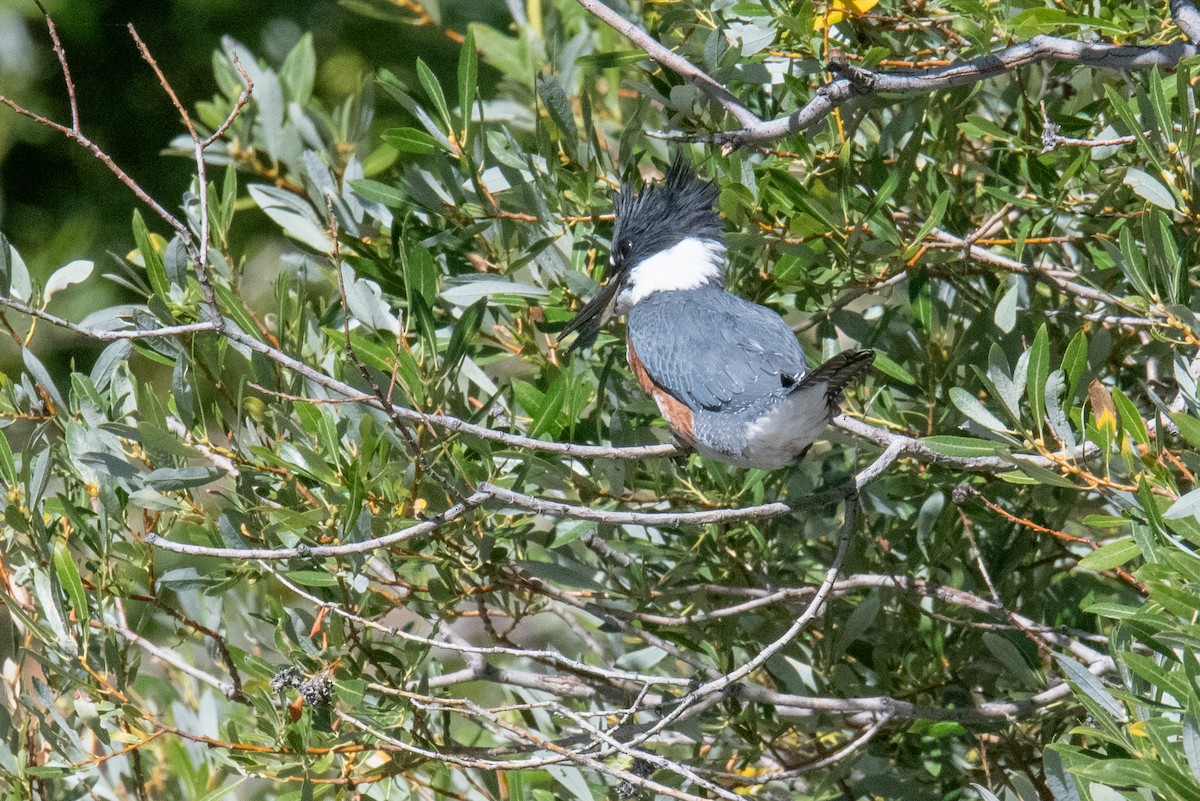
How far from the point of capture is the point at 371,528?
2.11m

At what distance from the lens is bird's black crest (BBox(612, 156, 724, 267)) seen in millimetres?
2688

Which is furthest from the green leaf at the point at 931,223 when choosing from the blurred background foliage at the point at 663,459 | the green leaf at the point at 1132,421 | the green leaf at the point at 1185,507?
the green leaf at the point at 1185,507

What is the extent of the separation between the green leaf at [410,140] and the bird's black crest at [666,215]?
1.37 feet

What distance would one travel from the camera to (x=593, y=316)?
262 cm

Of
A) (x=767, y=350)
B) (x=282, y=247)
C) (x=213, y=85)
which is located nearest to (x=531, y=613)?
(x=767, y=350)

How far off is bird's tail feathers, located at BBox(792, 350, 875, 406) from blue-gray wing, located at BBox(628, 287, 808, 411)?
14 centimetres

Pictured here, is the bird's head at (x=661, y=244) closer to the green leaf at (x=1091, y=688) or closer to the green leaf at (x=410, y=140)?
the green leaf at (x=410, y=140)

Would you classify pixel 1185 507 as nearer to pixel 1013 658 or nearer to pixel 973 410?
pixel 973 410

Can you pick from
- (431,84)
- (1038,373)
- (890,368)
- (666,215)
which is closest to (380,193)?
(431,84)

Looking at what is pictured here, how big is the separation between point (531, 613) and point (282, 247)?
6.94 feet

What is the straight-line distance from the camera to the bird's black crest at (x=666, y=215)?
2.69 metres

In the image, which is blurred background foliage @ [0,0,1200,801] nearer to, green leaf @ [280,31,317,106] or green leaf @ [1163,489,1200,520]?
green leaf @ [1163,489,1200,520]

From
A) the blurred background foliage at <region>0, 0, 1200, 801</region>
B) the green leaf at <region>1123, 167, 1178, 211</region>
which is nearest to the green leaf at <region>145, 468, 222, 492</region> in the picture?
the blurred background foliage at <region>0, 0, 1200, 801</region>

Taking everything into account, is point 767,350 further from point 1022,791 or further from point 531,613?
point 1022,791
